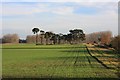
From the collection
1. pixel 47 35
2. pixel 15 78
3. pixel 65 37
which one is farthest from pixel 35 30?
pixel 15 78

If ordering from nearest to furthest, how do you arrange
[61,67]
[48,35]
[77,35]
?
[61,67] < [48,35] < [77,35]

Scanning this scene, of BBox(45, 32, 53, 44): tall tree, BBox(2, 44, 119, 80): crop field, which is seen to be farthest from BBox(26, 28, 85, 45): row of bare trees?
BBox(2, 44, 119, 80): crop field

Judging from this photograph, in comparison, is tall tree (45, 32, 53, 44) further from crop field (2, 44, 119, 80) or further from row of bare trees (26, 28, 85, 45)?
crop field (2, 44, 119, 80)

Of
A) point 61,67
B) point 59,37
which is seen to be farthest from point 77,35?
point 61,67

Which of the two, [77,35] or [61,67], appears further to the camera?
[77,35]

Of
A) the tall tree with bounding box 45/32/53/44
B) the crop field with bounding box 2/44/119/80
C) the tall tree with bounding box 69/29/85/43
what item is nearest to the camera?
the crop field with bounding box 2/44/119/80

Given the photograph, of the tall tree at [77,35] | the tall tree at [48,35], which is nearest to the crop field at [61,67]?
the tall tree at [48,35]

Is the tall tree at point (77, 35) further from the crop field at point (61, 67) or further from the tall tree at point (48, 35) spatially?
the crop field at point (61, 67)

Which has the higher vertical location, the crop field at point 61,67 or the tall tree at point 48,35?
the tall tree at point 48,35

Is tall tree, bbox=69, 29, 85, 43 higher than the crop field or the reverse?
higher

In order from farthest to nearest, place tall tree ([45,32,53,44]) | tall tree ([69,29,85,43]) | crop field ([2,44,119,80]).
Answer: tall tree ([69,29,85,43]) < tall tree ([45,32,53,44]) < crop field ([2,44,119,80])

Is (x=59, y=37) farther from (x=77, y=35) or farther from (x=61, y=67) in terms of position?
(x=61, y=67)

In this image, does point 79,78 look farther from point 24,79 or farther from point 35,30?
point 35,30

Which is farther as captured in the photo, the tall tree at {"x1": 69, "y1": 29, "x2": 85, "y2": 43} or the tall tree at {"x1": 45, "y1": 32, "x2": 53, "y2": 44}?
the tall tree at {"x1": 69, "y1": 29, "x2": 85, "y2": 43}
